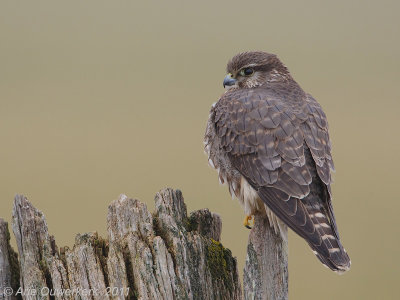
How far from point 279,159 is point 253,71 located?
5.02 ft

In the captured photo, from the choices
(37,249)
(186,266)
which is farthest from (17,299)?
(186,266)

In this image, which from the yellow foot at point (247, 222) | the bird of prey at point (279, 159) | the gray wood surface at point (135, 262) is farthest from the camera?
the yellow foot at point (247, 222)

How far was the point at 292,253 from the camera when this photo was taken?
8.41m

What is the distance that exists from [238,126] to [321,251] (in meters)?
1.28

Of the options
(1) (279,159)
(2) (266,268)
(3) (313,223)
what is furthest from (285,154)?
(2) (266,268)

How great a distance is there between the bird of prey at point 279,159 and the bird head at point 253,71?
1.69 ft

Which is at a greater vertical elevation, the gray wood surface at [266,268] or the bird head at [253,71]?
the bird head at [253,71]

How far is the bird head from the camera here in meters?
6.05

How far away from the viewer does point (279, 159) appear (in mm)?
4781

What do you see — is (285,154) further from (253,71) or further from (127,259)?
(127,259)

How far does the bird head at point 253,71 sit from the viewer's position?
19.9 ft

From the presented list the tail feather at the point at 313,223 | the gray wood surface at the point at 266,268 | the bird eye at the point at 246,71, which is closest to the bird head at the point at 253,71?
the bird eye at the point at 246,71

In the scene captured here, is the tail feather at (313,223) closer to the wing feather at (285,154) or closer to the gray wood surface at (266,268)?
the wing feather at (285,154)

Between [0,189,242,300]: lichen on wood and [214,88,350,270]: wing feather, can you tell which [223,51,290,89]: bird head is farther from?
[0,189,242,300]: lichen on wood
